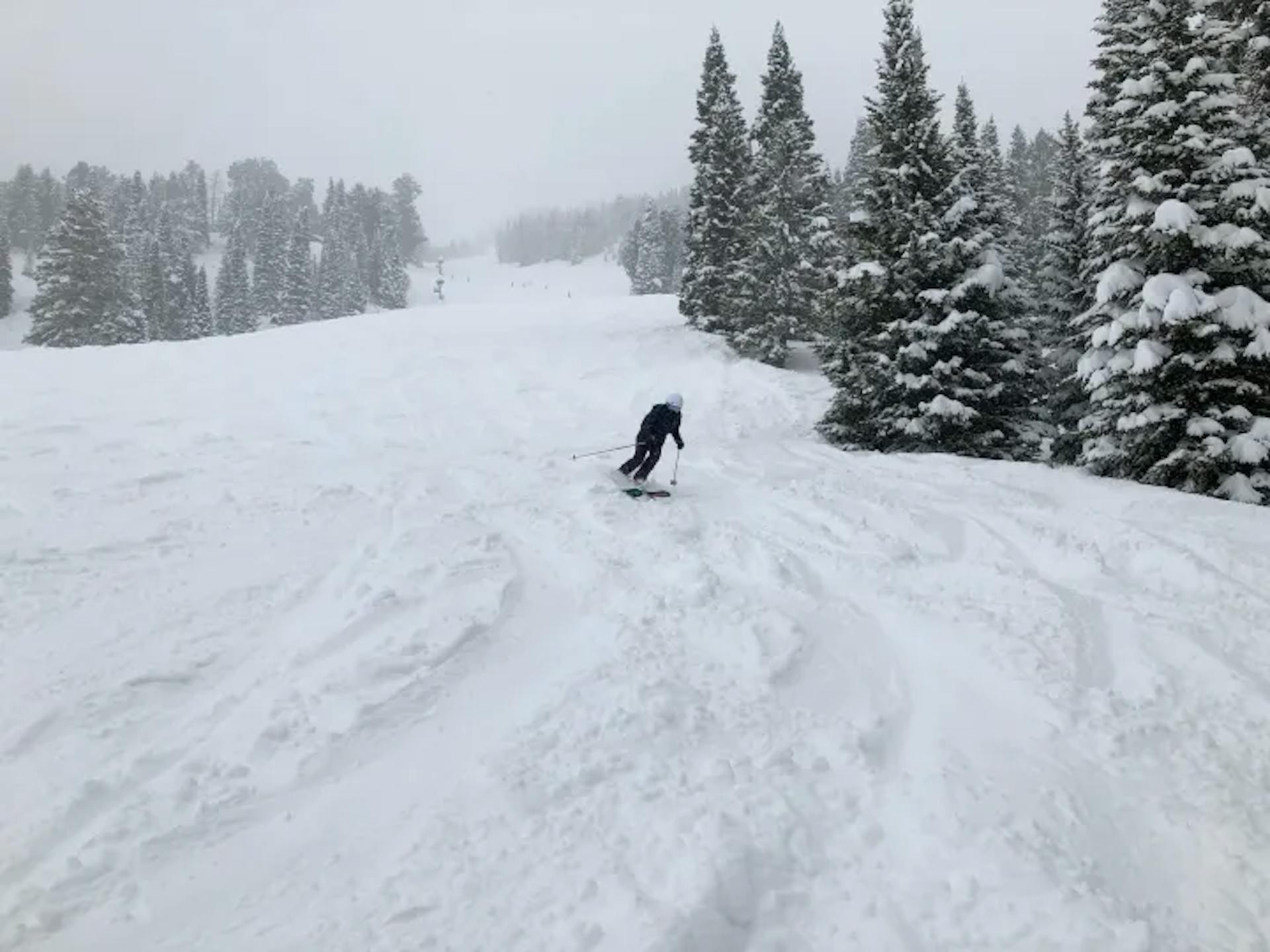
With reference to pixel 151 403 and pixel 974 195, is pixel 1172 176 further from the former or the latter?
pixel 151 403

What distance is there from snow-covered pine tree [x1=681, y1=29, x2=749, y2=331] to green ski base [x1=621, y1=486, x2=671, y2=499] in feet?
67.2

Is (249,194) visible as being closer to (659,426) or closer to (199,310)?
(199,310)

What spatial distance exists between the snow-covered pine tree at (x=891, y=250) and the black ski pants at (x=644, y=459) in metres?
7.56

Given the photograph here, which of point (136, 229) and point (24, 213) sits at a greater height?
point (24, 213)

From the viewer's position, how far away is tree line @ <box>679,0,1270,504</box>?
1292 cm

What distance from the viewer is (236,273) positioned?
238 feet

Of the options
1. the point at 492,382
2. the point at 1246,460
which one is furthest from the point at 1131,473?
the point at 492,382

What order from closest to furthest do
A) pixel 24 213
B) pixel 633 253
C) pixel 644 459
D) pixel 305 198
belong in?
pixel 644 459 → pixel 24 213 → pixel 633 253 → pixel 305 198

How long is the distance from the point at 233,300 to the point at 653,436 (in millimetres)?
71317

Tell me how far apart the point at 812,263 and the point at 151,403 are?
23.4 m

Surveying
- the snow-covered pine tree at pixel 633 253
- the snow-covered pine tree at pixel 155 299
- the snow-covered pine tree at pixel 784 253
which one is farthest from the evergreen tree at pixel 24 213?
the snow-covered pine tree at pixel 784 253

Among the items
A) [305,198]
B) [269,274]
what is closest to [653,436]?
[269,274]

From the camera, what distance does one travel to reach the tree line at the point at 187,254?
51.2m

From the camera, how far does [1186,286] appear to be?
42.1 feet
